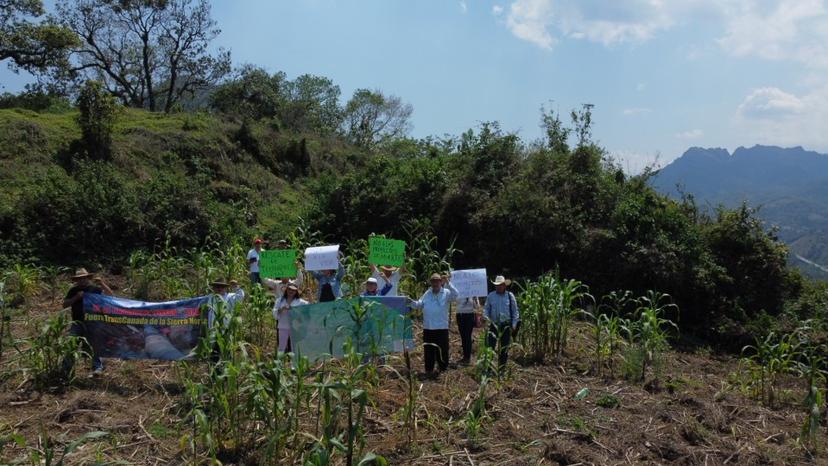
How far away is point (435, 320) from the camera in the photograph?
7.78 m

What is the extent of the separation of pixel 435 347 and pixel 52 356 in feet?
14.2

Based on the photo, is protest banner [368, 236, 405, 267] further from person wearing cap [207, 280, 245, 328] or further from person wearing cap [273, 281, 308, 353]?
person wearing cap [207, 280, 245, 328]

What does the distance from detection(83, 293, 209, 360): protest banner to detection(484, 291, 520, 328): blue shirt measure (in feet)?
11.4

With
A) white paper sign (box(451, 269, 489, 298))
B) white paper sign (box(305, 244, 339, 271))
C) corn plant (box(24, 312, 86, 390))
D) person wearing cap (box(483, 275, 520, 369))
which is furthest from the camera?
white paper sign (box(305, 244, 339, 271))

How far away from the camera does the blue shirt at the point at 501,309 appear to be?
8.06 meters

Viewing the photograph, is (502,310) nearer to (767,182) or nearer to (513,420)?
(513,420)

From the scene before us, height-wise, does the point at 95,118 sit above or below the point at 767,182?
below

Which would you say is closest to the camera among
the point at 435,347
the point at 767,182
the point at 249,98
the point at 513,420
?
the point at 513,420

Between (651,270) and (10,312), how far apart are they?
35.8 ft

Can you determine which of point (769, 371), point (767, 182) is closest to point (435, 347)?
point (769, 371)

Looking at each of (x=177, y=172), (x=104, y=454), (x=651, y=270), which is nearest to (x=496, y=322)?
(x=104, y=454)

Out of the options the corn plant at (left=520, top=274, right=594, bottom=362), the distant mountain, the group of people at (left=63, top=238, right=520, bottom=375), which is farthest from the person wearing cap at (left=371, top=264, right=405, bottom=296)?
the distant mountain

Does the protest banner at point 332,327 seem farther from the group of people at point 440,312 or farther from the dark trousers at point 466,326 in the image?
the dark trousers at point 466,326

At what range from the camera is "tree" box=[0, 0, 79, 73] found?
68.8 feet
